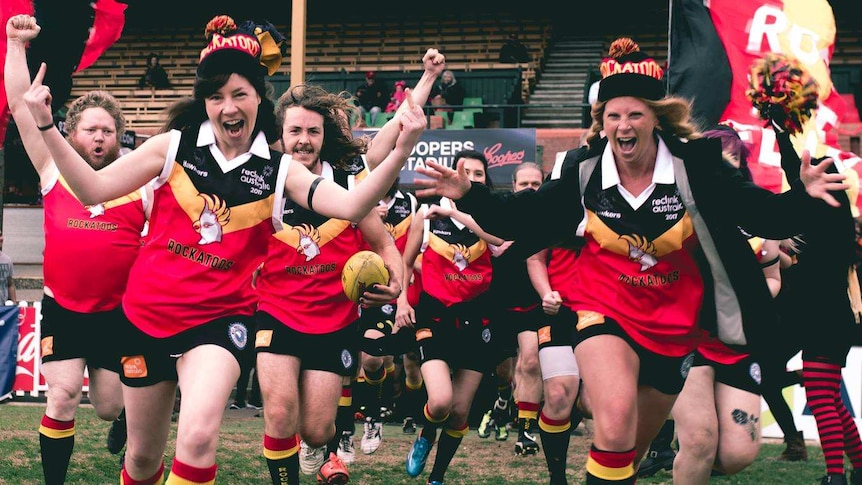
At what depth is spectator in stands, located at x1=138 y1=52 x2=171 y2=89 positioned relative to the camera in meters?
24.4

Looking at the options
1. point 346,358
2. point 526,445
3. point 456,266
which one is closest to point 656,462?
point 526,445

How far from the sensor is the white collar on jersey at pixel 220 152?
15.0ft

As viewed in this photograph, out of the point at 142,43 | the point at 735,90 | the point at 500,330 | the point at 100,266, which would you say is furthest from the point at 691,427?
the point at 142,43

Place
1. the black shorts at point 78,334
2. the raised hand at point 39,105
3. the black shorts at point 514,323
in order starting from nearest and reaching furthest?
the raised hand at point 39,105 → the black shorts at point 78,334 → the black shorts at point 514,323

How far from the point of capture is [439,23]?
2609 cm

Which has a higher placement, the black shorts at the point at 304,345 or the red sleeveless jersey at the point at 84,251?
the red sleeveless jersey at the point at 84,251

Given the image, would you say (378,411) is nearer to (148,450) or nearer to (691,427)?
(691,427)

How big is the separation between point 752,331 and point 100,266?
363cm

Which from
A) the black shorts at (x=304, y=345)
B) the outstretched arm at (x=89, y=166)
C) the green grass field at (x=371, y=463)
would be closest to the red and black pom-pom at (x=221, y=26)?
the outstretched arm at (x=89, y=166)

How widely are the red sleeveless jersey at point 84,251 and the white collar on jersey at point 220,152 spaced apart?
1743 mm

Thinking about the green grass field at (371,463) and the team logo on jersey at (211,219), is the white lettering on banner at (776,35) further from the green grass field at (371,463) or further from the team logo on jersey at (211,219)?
the team logo on jersey at (211,219)

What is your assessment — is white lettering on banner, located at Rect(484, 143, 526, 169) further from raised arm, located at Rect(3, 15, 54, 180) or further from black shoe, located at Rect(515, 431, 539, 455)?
raised arm, located at Rect(3, 15, 54, 180)

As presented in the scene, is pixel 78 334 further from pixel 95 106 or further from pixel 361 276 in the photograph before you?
pixel 361 276

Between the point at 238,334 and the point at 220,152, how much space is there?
0.80 metres
